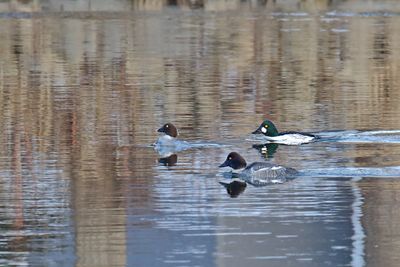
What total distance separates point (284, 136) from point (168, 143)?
1.71 meters

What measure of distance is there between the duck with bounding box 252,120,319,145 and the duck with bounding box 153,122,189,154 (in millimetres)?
1151

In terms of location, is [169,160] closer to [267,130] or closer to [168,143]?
[168,143]

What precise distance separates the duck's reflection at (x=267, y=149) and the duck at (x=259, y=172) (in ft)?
6.87

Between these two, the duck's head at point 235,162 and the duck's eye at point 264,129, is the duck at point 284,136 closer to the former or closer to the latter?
the duck's eye at point 264,129

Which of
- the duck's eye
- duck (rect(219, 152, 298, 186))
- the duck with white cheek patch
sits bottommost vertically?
duck (rect(219, 152, 298, 186))

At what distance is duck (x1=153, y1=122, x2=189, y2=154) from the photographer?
1848 cm

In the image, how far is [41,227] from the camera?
13102 mm

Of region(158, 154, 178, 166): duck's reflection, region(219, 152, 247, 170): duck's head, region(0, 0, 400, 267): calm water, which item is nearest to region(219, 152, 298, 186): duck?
region(219, 152, 247, 170): duck's head

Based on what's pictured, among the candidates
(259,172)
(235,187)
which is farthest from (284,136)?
(235,187)

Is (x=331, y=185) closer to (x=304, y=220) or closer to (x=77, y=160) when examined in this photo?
(x=304, y=220)

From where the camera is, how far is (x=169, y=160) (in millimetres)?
17766

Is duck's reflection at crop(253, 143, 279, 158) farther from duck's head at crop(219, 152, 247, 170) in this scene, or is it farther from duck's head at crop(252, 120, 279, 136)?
duck's head at crop(219, 152, 247, 170)

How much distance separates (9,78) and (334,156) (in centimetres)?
1298

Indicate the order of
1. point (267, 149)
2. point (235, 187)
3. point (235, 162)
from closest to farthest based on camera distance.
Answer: point (235, 187) → point (235, 162) → point (267, 149)
